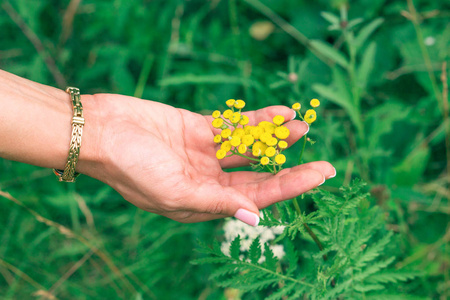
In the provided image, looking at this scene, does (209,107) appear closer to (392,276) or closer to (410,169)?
(410,169)

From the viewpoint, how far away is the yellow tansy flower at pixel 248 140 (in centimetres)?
179

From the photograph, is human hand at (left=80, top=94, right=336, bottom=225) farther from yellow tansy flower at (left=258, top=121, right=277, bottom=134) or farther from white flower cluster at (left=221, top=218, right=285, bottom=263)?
white flower cluster at (left=221, top=218, right=285, bottom=263)

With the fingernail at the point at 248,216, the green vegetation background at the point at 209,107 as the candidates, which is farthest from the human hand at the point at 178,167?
the green vegetation background at the point at 209,107

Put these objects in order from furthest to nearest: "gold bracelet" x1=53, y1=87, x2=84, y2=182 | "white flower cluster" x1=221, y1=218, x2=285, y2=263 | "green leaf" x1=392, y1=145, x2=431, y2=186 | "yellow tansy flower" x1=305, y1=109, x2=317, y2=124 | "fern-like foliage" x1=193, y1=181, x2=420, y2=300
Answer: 1. "green leaf" x1=392, y1=145, x2=431, y2=186
2. "white flower cluster" x1=221, y1=218, x2=285, y2=263
3. "gold bracelet" x1=53, y1=87, x2=84, y2=182
4. "yellow tansy flower" x1=305, y1=109, x2=317, y2=124
5. "fern-like foliage" x1=193, y1=181, x2=420, y2=300

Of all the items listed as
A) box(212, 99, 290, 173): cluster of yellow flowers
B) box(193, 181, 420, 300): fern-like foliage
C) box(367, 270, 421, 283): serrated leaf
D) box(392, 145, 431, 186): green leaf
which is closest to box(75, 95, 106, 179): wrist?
box(212, 99, 290, 173): cluster of yellow flowers

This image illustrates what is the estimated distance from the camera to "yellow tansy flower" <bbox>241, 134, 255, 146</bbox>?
1786 millimetres

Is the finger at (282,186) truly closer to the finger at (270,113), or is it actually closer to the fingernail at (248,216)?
the fingernail at (248,216)

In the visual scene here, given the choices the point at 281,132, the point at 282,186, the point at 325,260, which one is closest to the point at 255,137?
the point at 281,132

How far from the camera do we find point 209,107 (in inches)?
136

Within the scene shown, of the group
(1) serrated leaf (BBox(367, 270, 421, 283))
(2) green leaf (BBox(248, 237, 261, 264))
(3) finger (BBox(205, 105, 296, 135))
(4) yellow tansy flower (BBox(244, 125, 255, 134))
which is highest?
(3) finger (BBox(205, 105, 296, 135))

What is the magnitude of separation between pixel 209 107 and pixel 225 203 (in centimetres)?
175

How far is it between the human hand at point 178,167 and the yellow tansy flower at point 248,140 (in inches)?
9.8

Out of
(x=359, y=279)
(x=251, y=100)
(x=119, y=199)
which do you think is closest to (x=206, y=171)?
(x=359, y=279)

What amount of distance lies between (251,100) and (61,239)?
7.48ft
